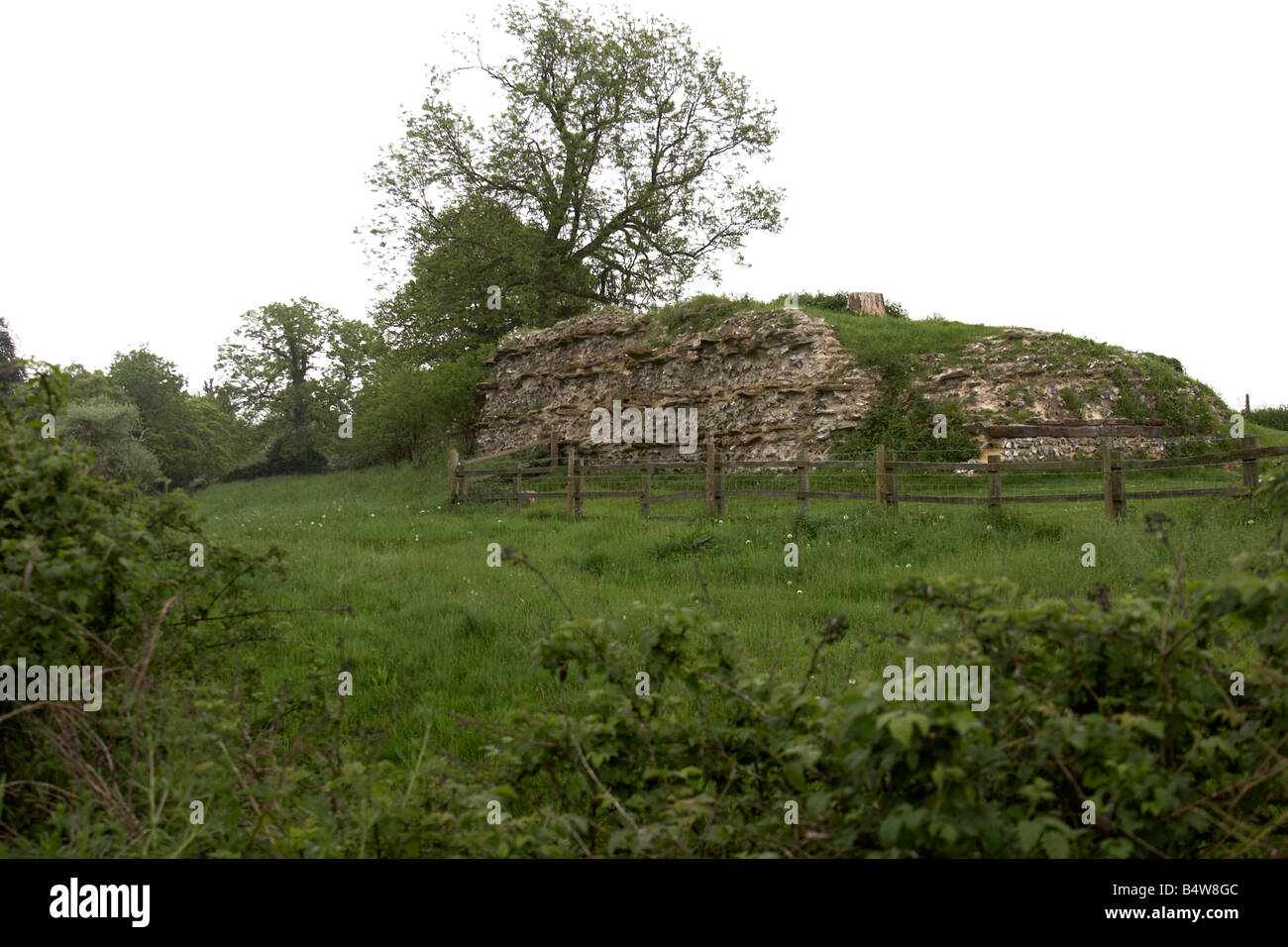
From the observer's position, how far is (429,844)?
11.3 ft

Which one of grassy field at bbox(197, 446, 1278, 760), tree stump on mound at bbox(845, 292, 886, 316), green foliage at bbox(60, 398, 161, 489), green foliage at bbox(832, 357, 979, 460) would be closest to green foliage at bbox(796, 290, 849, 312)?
tree stump on mound at bbox(845, 292, 886, 316)

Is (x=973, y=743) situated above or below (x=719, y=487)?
below

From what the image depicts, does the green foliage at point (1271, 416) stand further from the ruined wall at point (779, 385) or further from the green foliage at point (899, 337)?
the green foliage at point (899, 337)

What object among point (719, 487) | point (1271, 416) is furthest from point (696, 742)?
point (1271, 416)

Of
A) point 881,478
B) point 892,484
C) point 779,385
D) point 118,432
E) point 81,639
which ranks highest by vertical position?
point 779,385

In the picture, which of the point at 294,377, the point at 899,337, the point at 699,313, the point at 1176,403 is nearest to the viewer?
the point at 1176,403

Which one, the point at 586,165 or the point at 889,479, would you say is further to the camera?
the point at 586,165

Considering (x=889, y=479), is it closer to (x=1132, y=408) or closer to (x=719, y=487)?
(x=719, y=487)

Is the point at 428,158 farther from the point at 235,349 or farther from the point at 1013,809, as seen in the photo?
the point at 1013,809

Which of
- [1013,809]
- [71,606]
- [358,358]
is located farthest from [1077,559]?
[358,358]

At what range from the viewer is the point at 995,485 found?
14.1 m

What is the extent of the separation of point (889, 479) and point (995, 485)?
2.28 meters

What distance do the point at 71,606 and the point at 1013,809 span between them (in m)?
4.43

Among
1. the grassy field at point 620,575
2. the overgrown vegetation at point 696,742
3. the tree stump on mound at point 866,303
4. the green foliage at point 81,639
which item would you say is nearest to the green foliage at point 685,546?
the grassy field at point 620,575
